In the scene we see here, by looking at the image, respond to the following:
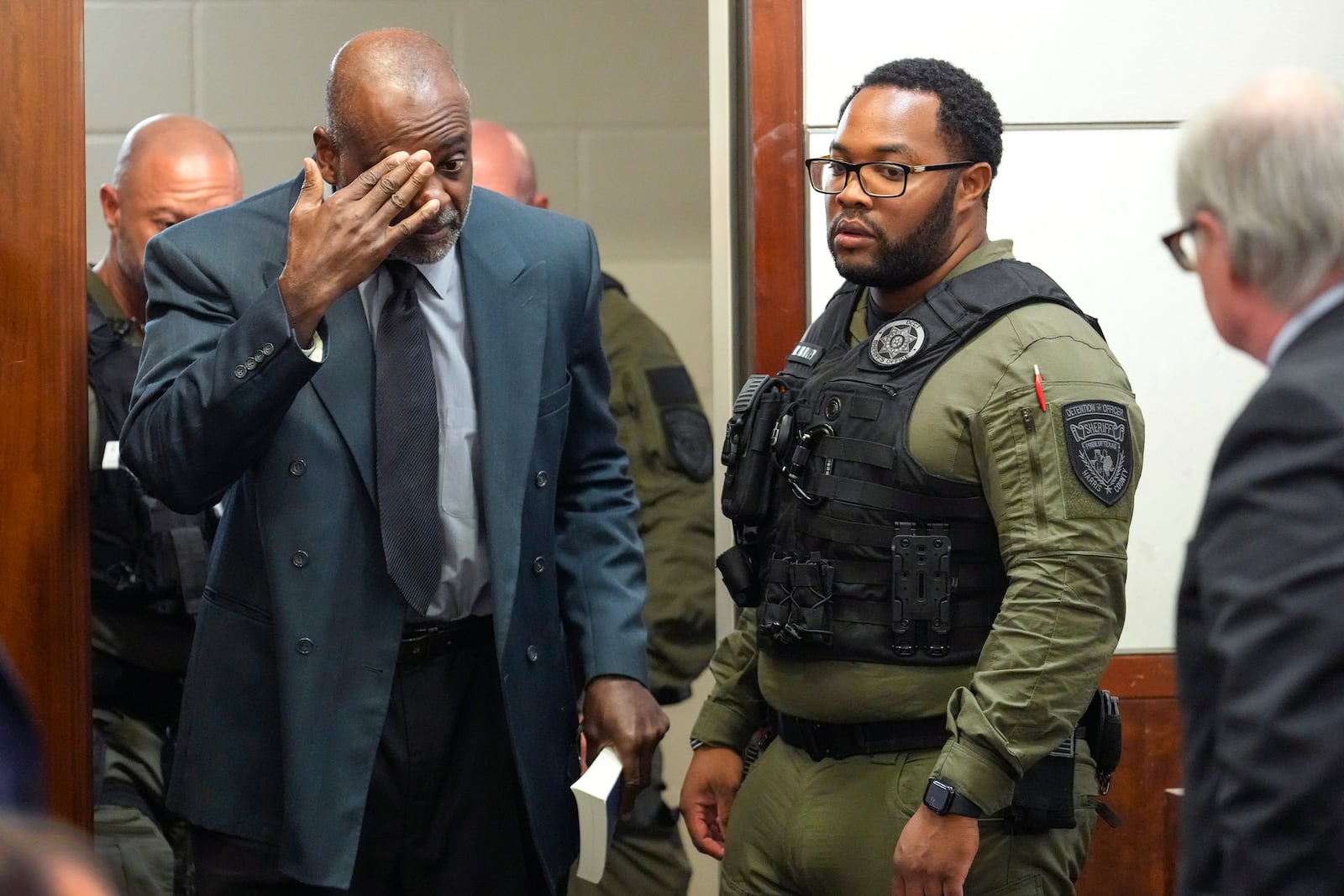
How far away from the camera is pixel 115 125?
13.2 ft

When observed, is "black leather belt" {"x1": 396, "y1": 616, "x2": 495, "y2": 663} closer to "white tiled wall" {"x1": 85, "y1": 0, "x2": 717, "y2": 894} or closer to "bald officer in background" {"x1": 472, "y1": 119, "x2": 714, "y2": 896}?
"bald officer in background" {"x1": 472, "y1": 119, "x2": 714, "y2": 896}

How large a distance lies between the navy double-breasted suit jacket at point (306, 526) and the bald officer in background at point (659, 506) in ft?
3.85

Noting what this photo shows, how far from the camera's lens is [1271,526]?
112 cm

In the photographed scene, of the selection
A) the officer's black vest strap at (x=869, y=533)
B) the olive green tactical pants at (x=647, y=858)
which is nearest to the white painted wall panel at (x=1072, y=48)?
the officer's black vest strap at (x=869, y=533)

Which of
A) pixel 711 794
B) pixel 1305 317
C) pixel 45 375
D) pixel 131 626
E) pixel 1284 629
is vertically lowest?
pixel 711 794

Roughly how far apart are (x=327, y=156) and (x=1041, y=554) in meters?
1.00

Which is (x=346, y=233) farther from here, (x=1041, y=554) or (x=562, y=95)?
(x=562, y=95)

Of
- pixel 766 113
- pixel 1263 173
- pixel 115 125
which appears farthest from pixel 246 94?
pixel 1263 173

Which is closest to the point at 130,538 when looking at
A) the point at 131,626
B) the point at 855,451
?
the point at 131,626

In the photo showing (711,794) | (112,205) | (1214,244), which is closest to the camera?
(1214,244)

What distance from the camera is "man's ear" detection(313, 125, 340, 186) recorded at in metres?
1.86

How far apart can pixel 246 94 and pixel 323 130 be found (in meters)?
2.37

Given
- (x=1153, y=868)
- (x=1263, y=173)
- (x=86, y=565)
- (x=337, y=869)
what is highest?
(x=1263, y=173)

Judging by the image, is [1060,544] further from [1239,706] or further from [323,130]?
[323,130]
